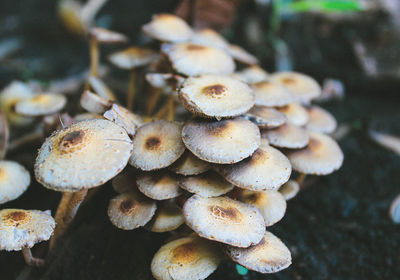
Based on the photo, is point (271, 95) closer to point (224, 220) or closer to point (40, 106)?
point (224, 220)

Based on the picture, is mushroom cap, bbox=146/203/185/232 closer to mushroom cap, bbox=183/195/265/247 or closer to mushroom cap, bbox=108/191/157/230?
mushroom cap, bbox=108/191/157/230

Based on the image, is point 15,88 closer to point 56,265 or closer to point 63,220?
point 63,220

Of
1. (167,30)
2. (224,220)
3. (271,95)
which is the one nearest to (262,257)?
(224,220)

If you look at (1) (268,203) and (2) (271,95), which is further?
(2) (271,95)

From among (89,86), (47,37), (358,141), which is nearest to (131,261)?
(89,86)

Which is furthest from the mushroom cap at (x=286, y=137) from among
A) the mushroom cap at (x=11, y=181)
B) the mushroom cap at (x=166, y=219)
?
the mushroom cap at (x=11, y=181)

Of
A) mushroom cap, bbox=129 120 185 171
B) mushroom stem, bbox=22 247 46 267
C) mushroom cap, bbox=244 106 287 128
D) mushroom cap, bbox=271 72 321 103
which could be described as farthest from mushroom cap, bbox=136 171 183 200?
mushroom cap, bbox=271 72 321 103

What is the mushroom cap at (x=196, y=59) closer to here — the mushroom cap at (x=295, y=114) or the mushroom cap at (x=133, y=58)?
the mushroom cap at (x=133, y=58)
